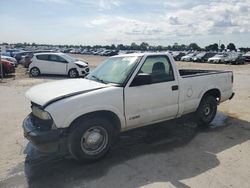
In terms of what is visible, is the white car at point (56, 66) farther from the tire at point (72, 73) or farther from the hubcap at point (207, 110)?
the hubcap at point (207, 110)

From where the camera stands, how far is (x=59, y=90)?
16.0 ft

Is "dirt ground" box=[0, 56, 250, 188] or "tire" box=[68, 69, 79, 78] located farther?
"tire" box=[68, 69, 79, 78]

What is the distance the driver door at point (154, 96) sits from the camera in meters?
5.08

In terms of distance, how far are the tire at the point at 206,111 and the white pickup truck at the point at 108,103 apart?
0.48 feet

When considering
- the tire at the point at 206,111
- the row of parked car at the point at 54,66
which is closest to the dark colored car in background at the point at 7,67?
the row of parked car at the point at 54,66

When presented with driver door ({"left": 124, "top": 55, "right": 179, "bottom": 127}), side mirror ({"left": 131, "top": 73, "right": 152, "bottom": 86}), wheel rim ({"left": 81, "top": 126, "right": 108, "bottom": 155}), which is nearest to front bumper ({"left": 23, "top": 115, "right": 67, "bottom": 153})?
wheel rim ({"left": 81, "top": 126, "right": 108, "bottom": 155})

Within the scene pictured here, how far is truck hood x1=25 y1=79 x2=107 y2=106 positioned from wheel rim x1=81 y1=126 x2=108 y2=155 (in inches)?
26.8

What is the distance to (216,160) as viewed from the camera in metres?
4.77

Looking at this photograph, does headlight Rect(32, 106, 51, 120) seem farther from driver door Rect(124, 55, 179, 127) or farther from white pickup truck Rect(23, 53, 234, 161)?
driver door Rect(124, 55, 179, 127)

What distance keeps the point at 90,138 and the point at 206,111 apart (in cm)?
331

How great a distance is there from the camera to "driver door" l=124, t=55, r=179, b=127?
5082 millimetres

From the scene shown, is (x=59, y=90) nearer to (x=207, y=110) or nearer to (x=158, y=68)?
(x=158, y=68)

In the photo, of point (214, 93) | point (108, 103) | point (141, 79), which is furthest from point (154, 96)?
point (214, 93)

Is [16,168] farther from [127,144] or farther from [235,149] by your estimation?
[235,149]
